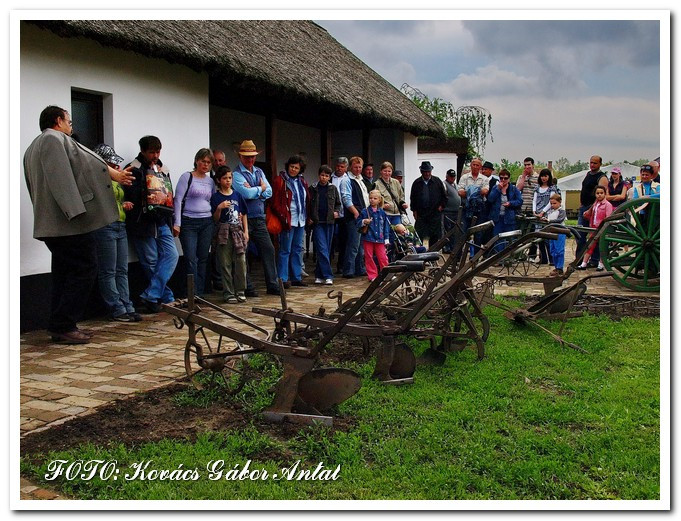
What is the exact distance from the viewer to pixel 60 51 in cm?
689

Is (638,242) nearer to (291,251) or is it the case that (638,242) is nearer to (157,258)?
(291,251)

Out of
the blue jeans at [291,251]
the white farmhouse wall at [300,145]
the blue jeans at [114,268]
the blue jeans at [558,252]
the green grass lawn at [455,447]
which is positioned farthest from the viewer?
the white farmhouse wall at [300,145]

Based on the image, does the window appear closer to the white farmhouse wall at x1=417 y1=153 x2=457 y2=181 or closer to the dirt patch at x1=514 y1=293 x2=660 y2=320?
the dirt patch at x1=514 y1=293 x2=660 y2=320

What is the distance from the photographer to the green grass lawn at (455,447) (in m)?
3.16

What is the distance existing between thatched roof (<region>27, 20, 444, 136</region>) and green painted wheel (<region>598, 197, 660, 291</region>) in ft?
15.2

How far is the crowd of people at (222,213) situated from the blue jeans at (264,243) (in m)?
0.01

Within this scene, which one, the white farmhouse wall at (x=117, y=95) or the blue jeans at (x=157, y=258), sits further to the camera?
the blue jeans at (x=157, y=258)

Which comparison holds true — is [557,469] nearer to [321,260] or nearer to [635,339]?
[635,339]

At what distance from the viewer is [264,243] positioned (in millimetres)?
8844

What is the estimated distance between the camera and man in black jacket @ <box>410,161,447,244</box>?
12641 mm

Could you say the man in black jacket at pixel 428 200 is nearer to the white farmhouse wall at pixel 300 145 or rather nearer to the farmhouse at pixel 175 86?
the farmhouse at pixel 175 86

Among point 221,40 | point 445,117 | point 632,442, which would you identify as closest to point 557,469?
point 632,442

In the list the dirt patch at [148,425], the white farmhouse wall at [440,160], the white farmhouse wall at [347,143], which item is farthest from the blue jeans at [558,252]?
the white farmhouse wall at [440,160]

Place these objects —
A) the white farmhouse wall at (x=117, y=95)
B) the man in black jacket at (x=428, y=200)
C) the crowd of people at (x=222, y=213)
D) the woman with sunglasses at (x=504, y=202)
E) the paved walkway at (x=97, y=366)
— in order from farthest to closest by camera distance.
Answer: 1. the man in black jacket at (x=428, y=200)
2. the woman with sunglasses at (x=504, y=202)
3. the white farmhouse wall at (x=117, y=95)
4. the crowd of people at (x=222, y=213)
5. the paved walkway at (x=97, y=366)
